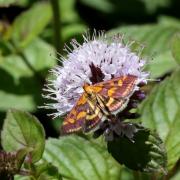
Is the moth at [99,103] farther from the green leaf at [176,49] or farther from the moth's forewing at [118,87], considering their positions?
the green leaf at [176,49]

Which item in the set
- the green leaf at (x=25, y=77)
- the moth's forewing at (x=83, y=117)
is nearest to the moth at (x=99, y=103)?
the moth's forewing at (x=83, y=117)

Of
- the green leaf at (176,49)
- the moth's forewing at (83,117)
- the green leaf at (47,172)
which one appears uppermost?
the green leaf at (176,49)

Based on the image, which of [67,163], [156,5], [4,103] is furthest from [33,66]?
[67,163]

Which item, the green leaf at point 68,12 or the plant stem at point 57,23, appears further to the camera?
the green leaf at point 68,12

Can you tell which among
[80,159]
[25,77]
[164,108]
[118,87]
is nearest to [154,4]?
[25,77]

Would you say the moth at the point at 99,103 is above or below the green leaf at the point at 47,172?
above

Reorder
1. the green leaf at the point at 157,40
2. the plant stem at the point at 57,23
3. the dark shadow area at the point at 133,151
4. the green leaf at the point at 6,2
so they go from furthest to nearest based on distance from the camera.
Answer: the green leaf at the point at 157,40, the plant stem at the point at 57,23, the green leaf at the point at 6,2, the dark shadow area at the point at 133,151

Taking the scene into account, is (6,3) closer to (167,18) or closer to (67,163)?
(67,163)

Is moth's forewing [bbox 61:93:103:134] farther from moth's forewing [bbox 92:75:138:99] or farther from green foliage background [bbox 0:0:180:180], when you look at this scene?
green foliage background [bbox 0:0:180:180]
